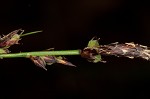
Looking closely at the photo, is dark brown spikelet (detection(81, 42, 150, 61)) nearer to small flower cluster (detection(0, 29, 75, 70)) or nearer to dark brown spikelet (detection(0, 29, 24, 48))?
small flower cluster (detection(0, 29, 75, 70))

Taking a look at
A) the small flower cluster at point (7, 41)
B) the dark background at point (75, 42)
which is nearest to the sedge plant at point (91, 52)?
the small flower cluster at point (7, 41)

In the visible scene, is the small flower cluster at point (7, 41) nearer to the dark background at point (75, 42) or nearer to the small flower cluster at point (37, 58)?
the small flower cluster at point (37, 58)

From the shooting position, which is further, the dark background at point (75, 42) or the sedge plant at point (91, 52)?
the dark background at point (75, 42)

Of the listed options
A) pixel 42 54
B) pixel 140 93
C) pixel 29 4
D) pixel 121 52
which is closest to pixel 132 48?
pixel 121 52

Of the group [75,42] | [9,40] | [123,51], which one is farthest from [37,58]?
A: [75,42]

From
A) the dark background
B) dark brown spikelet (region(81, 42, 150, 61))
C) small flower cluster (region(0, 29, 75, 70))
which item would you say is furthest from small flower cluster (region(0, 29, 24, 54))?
the dark background

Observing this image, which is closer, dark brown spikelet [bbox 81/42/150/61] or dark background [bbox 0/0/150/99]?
dark brown spikelet [bbox 81/42/150/61]

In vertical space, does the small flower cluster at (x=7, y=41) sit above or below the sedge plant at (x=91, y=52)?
above

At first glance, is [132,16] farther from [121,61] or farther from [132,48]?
[132,48]

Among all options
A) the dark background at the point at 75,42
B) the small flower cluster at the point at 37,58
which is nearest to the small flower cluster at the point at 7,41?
the small flower cluster at the point at 37,58
